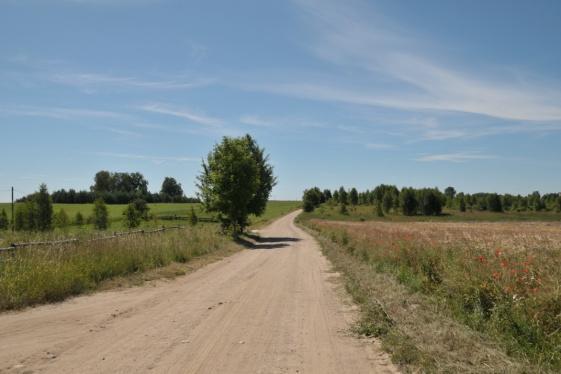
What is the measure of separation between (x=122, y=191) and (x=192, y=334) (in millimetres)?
166980

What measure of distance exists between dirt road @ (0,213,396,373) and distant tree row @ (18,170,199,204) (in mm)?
144260

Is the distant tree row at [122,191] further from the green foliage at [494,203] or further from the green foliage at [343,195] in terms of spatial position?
the green foliage at [494,203]

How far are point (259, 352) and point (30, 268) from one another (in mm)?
8096

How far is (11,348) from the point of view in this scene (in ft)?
23.6

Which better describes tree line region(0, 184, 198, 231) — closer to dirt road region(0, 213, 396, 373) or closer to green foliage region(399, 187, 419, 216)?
dirt road region(0, 213, 396, 373)

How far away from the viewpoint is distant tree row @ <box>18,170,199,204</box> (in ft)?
489

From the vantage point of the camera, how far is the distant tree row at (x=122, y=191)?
149125 millimetres

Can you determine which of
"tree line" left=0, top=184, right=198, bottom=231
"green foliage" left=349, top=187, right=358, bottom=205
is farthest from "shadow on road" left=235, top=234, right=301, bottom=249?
"green foliage" left=349, top=187, right=358, bottom=205

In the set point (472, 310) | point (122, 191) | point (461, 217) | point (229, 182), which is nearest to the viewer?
point (472, 310)

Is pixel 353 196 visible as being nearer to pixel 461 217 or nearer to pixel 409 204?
pixel 409 204

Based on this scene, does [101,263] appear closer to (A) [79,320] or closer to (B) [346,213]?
(A) [79,320]

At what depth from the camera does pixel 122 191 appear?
16512 cm

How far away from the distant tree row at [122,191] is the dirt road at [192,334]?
473 feet

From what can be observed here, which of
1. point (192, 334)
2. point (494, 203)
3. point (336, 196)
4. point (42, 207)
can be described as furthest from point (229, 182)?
point (336, 196)
